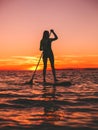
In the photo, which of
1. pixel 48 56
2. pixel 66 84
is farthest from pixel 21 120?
pixel 48 56

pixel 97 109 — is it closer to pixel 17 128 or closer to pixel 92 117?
pixel 92 117

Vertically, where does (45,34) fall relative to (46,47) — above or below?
above

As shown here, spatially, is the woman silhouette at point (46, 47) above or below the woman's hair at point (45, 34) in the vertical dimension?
below

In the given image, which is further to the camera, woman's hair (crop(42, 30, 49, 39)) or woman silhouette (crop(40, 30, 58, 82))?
woman silhouette (crop(40, 30, 58, 82))

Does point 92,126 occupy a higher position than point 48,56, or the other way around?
point 48,56

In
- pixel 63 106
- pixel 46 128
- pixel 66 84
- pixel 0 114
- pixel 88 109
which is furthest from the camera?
pixel 66 84

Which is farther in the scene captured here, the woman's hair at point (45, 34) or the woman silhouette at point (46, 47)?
the woman silhouette at point (46, 47)

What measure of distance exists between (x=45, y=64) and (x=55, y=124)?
11290 mm

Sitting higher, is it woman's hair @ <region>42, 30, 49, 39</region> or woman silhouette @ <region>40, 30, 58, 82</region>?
woman's hair @ <region>42, 30, 49, 39</region>

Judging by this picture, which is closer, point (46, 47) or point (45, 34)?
point (45, 34)

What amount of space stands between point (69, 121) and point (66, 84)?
9.26 metres

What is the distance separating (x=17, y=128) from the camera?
18.0ft

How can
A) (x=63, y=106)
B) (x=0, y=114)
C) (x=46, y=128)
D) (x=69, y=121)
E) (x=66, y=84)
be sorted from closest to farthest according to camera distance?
(x=46, y=128) → (x=69, y=121) → (x=0, y=114) → (x=63, y=106) → (x=66, y=84)

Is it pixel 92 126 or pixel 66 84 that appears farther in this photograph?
pixel 66 84
